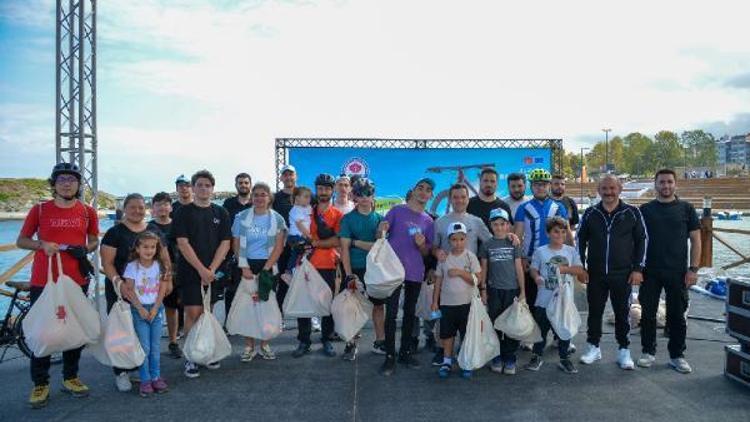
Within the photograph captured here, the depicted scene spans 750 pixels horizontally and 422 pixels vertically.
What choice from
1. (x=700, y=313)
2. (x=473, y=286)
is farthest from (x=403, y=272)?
(x=700, y=313)

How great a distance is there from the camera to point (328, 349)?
5391mm

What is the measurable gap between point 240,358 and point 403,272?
6.68ft

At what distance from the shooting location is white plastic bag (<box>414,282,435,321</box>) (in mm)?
5305

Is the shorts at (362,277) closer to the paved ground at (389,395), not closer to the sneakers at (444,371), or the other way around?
the paved ground at (389,395)

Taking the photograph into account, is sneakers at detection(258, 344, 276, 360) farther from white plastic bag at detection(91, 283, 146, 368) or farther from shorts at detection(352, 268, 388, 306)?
white plastic bag at detection(91, 283, 146, 368)

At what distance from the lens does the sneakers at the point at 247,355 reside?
520cm

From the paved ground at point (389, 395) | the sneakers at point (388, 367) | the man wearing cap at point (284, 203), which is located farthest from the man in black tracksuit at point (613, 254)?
the man wearing cap at point (284, 203)

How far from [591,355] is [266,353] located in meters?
3.33

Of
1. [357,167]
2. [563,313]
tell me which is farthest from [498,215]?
[357,167]

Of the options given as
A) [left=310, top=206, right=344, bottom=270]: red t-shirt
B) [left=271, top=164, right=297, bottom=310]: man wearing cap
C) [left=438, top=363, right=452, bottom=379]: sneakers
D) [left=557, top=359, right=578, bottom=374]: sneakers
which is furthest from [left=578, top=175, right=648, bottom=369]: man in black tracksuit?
[left=271, top=164, right=297, bottom=310]: man wearing cap

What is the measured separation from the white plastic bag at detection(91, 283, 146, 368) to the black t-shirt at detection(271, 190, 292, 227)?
2405mm

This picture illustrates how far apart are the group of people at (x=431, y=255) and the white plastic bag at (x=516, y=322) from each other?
0.44ft

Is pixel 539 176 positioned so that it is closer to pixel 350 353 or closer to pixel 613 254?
pixel 613 254


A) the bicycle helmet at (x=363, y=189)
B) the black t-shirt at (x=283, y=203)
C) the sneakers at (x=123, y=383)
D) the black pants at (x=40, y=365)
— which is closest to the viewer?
the black pants at (x=40, y=365)
